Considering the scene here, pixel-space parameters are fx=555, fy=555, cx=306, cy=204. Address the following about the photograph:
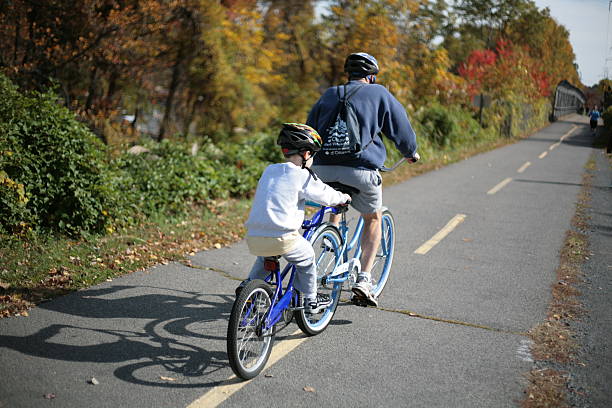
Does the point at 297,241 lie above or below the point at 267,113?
below

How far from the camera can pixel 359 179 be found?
15.7 ft

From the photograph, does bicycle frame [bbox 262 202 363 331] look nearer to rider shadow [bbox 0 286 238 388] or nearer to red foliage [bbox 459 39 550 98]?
rider shadow [bbox 0 286 238 388]

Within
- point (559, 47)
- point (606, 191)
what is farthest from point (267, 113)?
point (559, 47)

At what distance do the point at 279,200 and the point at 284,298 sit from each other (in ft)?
2.44

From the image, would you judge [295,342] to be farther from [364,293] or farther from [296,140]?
[296,140]

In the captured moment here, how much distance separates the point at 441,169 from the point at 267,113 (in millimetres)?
5620

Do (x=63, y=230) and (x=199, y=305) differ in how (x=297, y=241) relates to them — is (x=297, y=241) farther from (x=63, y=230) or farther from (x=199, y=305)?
(x=63, y=230)

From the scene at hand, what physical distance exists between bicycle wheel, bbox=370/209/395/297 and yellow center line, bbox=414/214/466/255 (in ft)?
5.71

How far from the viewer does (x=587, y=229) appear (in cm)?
938

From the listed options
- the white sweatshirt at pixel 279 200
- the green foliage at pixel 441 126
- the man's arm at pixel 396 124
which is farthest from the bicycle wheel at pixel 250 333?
the green foliage at pixel 441 126

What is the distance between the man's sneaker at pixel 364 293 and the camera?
5.05m

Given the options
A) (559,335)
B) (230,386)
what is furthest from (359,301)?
(230,386)

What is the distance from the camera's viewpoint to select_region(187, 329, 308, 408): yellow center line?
3.51m

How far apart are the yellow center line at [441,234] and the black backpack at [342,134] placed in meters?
3.24
